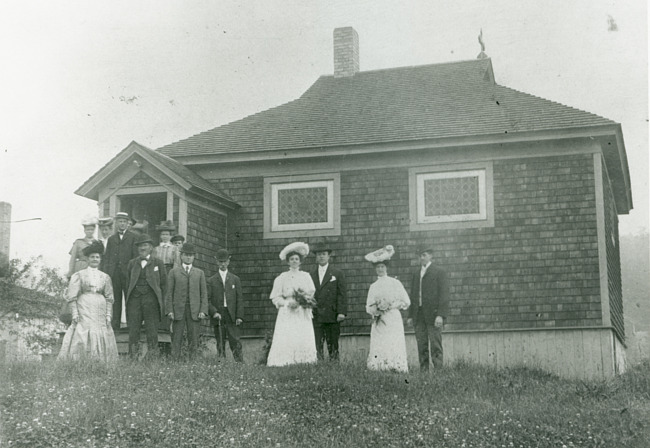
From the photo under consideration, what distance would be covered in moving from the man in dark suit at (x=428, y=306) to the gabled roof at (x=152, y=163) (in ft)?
14.9

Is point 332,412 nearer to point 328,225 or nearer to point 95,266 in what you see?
point 95,266

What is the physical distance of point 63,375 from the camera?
10.1m

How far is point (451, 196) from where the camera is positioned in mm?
15258

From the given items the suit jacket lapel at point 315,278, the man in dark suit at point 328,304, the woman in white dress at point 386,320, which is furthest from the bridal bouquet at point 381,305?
the suit jacket lapel at point 315,278

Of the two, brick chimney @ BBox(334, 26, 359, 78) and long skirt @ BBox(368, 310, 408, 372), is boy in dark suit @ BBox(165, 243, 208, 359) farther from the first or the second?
brick chimney @ BBox(334, 26, 359, 78)

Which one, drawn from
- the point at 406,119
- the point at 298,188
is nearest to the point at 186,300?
→ the point at 298,188

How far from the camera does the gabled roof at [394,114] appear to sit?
50.4 ft

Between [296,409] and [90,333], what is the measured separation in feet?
13.8

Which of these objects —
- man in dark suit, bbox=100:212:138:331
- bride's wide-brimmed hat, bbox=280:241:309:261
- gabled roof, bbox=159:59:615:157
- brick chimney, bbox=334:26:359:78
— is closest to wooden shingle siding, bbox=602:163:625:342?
gabled roof, bbox=159:59:615:157

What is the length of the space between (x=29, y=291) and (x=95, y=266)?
16.9 m

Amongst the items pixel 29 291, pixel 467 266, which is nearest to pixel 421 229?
pixel 467 266

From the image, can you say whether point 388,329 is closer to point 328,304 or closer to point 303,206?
point 328,304

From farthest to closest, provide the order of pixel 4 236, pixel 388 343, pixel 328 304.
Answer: pixel 4 236 < pixel 328 304 < pixel 388 343

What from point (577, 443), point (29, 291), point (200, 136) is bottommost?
point (577, 443)
